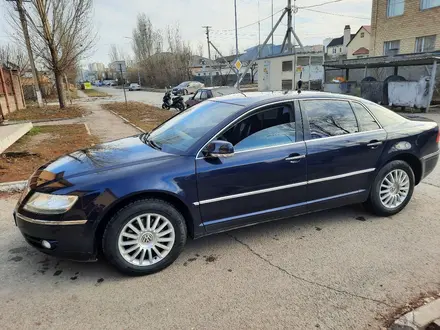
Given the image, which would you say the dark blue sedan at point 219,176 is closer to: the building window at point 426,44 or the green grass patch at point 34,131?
the green grass patch at point 34,131

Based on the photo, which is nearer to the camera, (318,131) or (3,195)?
(318,131)

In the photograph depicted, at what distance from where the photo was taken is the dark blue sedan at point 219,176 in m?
2.93

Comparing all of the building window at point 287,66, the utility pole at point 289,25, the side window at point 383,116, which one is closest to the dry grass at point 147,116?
the side window at point 383,116

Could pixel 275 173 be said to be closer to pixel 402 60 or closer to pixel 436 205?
pixel 436 205

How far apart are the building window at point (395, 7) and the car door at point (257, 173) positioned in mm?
23712

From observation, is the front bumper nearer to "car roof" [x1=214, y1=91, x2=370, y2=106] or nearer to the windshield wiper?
the windshield wiper

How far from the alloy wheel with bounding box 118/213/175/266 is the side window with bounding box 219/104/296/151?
102 centimetres

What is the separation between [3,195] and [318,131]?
4921 millimetres

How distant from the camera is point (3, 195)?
541 centimetres

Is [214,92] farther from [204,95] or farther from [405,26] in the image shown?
[405,26]

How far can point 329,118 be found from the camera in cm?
388

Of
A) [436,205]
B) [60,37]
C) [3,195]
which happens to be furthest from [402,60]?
[60,37]

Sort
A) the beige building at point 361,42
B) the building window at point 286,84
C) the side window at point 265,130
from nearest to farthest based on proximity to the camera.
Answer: the side window at point 265,130
the building window at point 286,84
the beige building at point 361,42

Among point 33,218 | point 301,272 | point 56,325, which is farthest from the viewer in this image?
point 301,272
